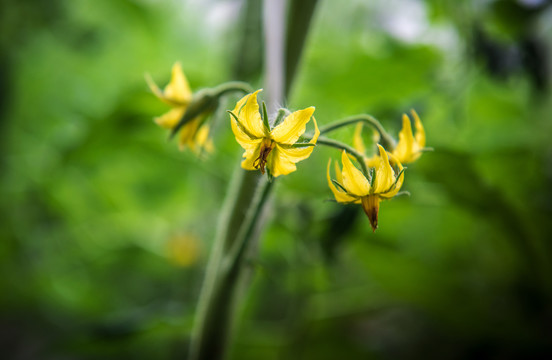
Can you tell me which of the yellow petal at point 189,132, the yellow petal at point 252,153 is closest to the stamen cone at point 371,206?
the yellow petal at point 252,153

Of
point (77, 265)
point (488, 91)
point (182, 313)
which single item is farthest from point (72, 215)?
point (488, 91)

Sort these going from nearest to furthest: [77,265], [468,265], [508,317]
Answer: [508,317] → [468,265] → [77,265]

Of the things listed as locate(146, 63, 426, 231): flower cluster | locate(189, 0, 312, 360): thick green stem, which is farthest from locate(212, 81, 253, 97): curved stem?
locate(146, 63, 426, 231): flower cluster

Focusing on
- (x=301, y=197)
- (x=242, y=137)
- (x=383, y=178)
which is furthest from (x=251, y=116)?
(x=301, y=197)

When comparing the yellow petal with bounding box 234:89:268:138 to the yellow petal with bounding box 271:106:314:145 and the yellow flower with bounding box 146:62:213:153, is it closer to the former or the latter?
the yellow petal with bounding box 271:106:314:145

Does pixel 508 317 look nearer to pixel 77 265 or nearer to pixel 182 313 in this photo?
pixel 182 313

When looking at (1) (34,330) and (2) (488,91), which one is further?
(1) (34,330)

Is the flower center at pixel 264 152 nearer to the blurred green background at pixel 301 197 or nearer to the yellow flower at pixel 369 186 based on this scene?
the yellow flower at pixel 369 186
